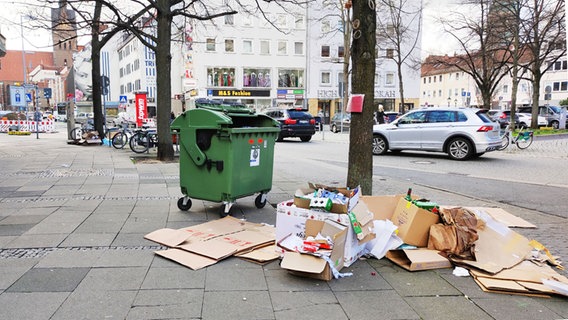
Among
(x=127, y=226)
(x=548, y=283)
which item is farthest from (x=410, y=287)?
(x=127, y=226)

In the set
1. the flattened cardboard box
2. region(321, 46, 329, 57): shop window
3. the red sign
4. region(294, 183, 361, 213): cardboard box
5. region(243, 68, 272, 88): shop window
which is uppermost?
region(321, 46, 329, 57): shop window

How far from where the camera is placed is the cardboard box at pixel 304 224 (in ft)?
13.0

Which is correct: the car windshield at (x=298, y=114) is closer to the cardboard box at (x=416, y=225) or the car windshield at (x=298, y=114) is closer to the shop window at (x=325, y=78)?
the cardboard box at (x=416, y=225)

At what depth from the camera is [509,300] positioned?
3.43 meters

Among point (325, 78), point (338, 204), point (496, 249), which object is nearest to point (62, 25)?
point (338, 204)

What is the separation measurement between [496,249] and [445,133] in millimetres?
10517

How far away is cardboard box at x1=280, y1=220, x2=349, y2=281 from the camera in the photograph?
12.0ft

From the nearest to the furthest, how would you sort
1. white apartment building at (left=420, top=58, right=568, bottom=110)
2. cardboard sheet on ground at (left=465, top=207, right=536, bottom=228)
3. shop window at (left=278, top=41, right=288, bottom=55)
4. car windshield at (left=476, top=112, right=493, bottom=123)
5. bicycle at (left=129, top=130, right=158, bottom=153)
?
cardboard sheet on ground at (left=465, top=207, right=536, bottom=228) → car windshield at (left=476, top=112, right=493, bottom=123) → bicycle at (left=129, top=130, right=158, bottom=153) → shop window at (left=278, top=41, right=288, bottom=55) → white apartment building at (left=420, top=58, right=568, bottom=110)

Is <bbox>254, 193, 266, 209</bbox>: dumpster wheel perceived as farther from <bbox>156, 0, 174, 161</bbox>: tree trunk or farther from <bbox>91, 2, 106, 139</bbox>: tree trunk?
<bbox>91, 2, 106, 139</bbox>: tree trunk

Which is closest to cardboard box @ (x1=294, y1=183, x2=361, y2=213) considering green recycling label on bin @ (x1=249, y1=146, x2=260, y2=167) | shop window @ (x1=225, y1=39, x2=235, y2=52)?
green recycling label on bin @ (x1=249, y1=146, x2=260, y2=167)

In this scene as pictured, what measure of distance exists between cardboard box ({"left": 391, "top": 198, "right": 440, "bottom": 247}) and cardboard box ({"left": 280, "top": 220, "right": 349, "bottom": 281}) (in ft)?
2.85

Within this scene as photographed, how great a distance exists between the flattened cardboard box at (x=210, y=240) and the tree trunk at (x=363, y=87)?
140 centimetres

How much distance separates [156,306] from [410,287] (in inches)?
80.6

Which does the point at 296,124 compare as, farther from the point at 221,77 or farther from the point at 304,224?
the point at 221,77
